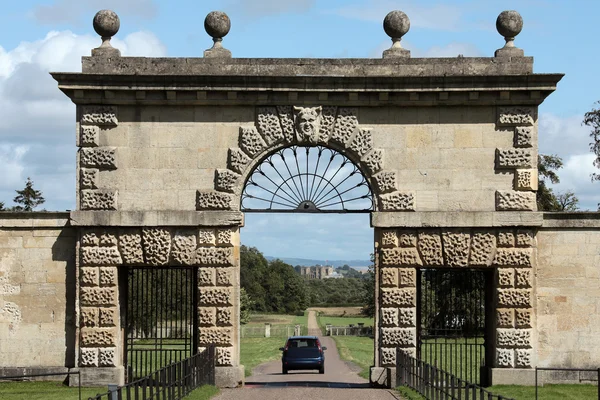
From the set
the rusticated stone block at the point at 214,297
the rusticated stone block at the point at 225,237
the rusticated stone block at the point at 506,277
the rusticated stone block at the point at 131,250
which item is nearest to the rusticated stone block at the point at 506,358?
the rusticated stone block at the point at 506,277

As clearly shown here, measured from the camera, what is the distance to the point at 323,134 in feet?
67.9

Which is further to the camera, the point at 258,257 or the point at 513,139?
the point at 258,257

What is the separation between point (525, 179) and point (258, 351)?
27201 millimetres

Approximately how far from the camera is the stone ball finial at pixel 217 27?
68.2ft

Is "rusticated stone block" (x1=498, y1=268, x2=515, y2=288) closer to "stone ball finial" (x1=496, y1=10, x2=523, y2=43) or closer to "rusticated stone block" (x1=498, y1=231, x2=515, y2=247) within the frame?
"rusticated stone block" (x1=498, y1=231, x2=515, y2=247)

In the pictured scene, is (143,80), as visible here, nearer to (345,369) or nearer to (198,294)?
(198,294)

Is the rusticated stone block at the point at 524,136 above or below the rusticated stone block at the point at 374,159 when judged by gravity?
above

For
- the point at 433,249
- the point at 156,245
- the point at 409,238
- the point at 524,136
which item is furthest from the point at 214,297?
the point at 524,136

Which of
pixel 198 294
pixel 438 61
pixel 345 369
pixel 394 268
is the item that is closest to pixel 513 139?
pixel 438 61

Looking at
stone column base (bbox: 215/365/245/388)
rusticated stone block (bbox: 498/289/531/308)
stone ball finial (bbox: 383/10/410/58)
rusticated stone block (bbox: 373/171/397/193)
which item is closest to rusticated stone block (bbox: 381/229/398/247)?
rusticated stone block (bbox: 373/171/397/193)

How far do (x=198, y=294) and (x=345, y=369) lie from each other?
1514cm

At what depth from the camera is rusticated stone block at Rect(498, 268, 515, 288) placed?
20484 millimetres

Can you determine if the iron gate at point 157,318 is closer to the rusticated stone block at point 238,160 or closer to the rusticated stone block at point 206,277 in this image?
the rusticated stone block at point 206,277

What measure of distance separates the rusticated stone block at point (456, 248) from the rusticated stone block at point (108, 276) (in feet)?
21.5
